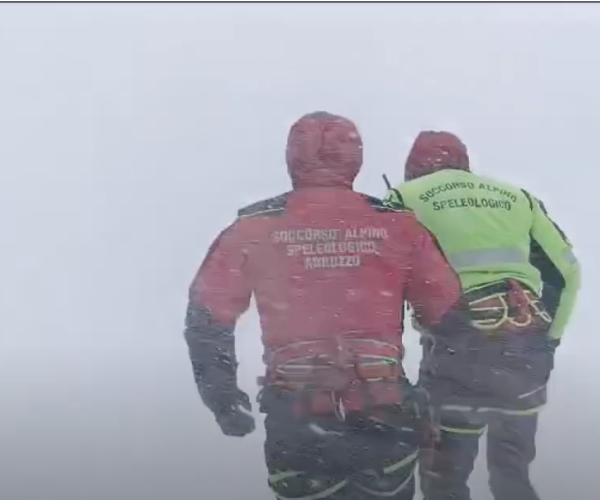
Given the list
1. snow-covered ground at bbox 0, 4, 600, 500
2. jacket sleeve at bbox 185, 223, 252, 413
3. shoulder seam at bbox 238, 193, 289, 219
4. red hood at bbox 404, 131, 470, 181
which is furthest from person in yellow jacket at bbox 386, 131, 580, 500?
jacket sleeve at bbox 185, 223, 252, 413

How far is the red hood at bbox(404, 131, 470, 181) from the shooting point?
8.41ft

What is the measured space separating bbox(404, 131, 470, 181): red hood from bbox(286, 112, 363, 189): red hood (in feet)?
0.41

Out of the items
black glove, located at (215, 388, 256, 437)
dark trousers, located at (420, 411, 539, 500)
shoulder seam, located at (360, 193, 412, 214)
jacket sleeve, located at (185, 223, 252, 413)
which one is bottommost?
dark trousers, located at (420, 411, 539, 500)

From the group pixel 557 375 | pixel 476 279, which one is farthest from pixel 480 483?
pixel 476 279

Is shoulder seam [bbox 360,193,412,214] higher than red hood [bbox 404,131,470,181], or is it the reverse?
red hood [bbox 404,131,470,181]

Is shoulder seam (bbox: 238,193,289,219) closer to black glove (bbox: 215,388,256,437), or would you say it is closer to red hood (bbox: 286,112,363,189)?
red hood (bbox: 286,112,363,189)

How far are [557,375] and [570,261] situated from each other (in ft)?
0.87

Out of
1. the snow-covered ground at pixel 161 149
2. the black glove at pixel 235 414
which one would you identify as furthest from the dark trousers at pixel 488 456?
the black glove at pixel 235 414

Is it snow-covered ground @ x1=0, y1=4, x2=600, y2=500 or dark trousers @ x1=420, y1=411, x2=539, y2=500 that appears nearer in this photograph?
snow-covered ground @ x1=0, y1=4, x2=600, y2=500

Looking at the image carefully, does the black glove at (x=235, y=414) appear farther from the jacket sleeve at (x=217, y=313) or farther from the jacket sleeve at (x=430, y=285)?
the jacket sleeve at (x=430, y=285)

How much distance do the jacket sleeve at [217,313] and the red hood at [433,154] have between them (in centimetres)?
43

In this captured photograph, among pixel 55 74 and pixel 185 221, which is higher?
pixel 55 74

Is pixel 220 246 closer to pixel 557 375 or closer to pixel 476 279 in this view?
pixel 476 279

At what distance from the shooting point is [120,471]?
253 centimetres
